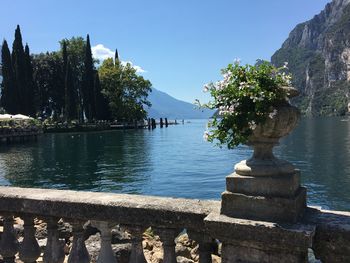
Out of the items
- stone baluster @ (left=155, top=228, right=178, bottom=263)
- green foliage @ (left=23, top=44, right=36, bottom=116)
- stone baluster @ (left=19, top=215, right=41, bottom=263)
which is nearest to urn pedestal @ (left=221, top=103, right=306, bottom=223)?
stone baluster @ (left=155, top=228, right=178, bottom=263)

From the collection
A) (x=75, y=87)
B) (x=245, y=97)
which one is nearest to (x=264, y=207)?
(x=245, y=97)

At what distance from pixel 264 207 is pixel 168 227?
89 cm

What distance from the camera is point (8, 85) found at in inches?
2670

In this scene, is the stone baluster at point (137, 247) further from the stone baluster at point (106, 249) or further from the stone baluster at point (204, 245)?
the stone baluster at point (204, 245)

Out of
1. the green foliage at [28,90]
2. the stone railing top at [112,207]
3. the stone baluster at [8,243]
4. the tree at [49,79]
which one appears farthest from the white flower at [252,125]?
the tree at [49,79]

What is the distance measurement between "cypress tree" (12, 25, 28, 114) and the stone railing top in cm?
6893

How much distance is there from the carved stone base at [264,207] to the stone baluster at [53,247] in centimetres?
174

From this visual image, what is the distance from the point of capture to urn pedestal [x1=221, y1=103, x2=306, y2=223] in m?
3.14

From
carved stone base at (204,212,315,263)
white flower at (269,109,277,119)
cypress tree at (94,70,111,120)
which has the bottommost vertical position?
carved stone base at (204,212,315,263)

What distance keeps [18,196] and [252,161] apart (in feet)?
8.04

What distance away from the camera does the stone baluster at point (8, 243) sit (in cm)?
422

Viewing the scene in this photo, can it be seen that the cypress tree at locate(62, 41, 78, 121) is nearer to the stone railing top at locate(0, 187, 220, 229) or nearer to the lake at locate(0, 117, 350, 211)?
the lake at locate(0, 117, 350, 211)

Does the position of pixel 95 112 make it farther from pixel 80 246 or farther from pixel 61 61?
A: pixel 80 246

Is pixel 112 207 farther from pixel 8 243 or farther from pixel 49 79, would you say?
pixel 49 79
